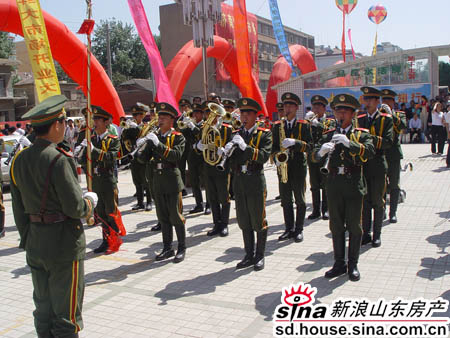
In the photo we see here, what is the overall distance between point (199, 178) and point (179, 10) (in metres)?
44.0

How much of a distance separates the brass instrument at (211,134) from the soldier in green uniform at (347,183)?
1.70m

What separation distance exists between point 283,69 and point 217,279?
27079 mm

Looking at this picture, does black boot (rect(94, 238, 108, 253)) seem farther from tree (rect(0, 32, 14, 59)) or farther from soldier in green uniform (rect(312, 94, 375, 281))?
tree (rect(0, 32, 14, 59))

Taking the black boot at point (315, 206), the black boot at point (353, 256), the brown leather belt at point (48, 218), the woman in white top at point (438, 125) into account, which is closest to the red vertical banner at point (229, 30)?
the woman in white top at point (438, 125)

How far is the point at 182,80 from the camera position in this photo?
23.1 metres

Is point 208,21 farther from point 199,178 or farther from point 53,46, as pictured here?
point 199,178

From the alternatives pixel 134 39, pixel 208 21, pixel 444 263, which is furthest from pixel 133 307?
pixel 134 39

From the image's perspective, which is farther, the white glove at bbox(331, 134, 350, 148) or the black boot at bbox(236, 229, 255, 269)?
the black boot at bbox(236, 229, 255, 269)

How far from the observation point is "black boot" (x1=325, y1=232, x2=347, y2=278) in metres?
5.73

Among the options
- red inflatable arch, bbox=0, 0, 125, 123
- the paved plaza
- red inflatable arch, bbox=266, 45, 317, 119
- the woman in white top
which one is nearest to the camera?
the paved plaza

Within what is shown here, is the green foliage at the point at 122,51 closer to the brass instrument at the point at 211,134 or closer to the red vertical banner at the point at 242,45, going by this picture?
the red vertical banner at the point at 242,45

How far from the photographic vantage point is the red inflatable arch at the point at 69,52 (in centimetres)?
1493

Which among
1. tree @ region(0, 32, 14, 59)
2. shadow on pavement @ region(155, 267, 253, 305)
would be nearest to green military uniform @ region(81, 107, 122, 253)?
shadow on pavement @ region(155, 267, 253, 305)

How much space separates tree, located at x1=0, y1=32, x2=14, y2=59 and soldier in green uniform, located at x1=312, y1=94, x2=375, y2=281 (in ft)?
148
